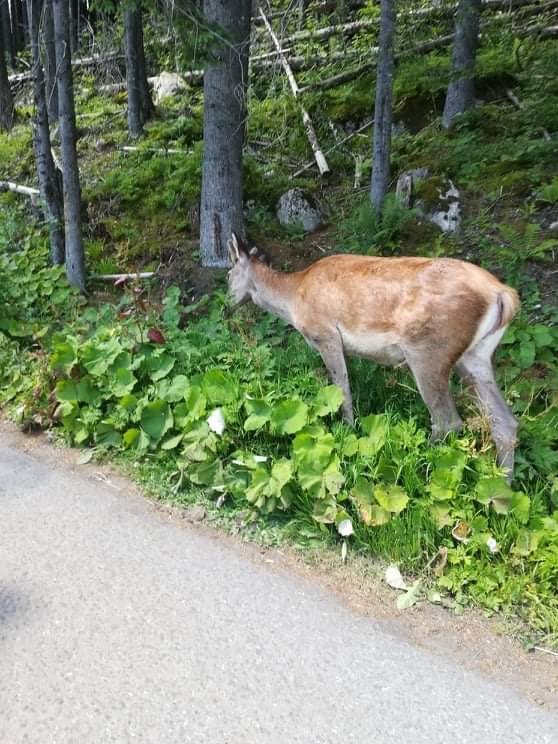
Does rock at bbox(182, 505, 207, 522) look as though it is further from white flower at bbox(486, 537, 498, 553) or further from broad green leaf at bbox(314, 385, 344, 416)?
white flower at bbox(486, 537, 498, 553)

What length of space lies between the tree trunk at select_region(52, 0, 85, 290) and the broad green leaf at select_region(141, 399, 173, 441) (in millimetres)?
3787

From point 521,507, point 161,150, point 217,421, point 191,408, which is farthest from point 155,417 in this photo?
point 161,150

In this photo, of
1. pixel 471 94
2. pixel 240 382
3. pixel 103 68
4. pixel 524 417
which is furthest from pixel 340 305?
pixel 471 94

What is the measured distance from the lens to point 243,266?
6316mm

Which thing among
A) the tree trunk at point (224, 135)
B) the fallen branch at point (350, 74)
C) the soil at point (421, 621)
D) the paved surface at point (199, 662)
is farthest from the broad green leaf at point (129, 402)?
the fallen branch at point (350, 74)

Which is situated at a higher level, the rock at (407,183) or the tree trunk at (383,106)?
the tree trunk at (383,106)

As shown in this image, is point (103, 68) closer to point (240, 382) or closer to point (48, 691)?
point (240, 382)

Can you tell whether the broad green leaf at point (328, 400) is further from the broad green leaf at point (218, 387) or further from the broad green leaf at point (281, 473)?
the broad green leaf at point (218, 387)

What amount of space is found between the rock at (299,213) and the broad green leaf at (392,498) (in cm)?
615

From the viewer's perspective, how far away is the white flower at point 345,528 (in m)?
4.07

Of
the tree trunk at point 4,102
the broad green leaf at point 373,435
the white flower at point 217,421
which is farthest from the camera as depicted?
the tree trunk at point 4,102

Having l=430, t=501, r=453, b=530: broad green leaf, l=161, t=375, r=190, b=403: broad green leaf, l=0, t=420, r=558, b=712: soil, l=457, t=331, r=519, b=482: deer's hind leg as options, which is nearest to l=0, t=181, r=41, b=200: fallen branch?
l=161, t=375, r=190, b=403: broad green leaf

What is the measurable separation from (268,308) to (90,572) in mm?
3213

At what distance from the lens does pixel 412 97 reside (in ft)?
39.7
